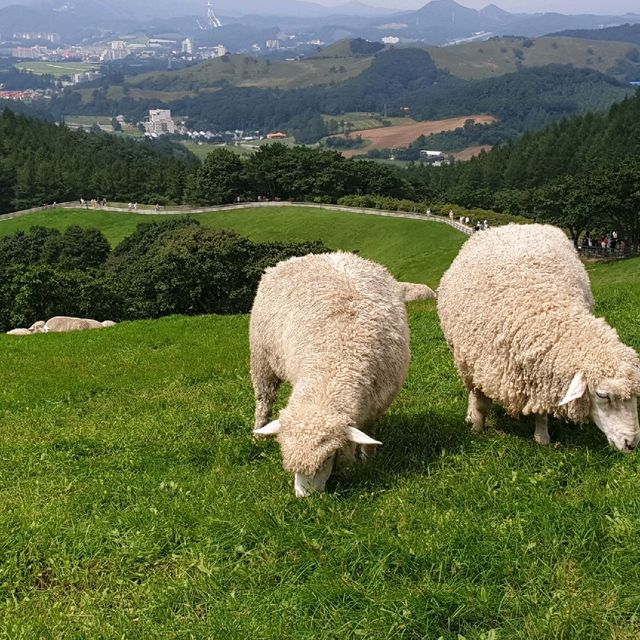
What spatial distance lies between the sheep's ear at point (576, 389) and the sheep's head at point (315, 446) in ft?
6.30

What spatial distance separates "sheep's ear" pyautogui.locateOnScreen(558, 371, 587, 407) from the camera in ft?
21.2

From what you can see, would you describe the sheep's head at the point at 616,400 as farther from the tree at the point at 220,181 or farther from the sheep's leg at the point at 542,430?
the tree at the point at 220,181

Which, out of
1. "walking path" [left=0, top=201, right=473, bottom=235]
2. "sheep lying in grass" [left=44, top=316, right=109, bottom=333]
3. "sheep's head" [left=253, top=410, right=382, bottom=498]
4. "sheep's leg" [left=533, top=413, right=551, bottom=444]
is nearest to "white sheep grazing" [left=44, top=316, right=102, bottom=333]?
"sheep lying in grass" [left=44, top=316, right=109, bottom=333]

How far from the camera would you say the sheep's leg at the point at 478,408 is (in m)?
7.89

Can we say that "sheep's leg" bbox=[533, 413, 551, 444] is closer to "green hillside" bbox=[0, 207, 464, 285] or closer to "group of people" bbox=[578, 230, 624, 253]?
"green hillside" bbox=[0, 207, 464, 285]

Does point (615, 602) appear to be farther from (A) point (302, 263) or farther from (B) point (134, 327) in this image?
(B) point (134, 327)

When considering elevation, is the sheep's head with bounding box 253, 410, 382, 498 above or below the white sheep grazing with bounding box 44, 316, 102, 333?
above

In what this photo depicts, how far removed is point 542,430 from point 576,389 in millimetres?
869

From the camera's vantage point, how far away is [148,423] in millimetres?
10016

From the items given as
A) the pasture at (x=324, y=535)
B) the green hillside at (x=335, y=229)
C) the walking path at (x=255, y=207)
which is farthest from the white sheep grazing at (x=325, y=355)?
the walking path at (x=255, y=207)

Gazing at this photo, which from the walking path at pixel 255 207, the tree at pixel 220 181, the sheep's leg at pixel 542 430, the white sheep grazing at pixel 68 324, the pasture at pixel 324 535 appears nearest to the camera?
the pasture at pixel 324 535

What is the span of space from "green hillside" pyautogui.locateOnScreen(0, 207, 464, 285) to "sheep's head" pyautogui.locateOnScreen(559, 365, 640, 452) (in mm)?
39133

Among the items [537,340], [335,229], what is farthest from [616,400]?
[335,229]

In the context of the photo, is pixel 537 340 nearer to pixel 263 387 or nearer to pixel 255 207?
pixel 263 387
